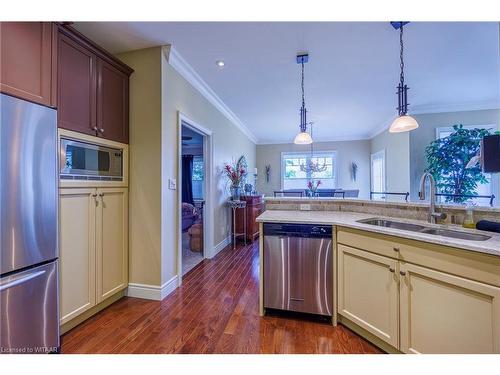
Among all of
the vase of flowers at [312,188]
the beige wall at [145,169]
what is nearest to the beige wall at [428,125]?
the vase of flowers at [312,188]

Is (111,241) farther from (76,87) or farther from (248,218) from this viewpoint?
(248,218)

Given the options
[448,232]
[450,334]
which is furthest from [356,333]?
[448,232]

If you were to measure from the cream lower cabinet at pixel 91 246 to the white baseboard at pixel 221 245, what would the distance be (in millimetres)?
1683

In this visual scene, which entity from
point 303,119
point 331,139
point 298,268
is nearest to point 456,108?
point 331,139

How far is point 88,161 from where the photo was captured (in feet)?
6.72

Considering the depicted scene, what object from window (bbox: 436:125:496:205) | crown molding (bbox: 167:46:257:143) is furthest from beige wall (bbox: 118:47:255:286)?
window (bbox: 436:125:496:205)

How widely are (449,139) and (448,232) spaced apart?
3125 mm

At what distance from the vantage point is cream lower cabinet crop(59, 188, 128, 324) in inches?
71.3

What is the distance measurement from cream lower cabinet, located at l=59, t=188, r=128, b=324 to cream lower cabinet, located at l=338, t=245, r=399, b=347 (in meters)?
2.15

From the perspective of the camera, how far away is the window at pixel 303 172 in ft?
24.5

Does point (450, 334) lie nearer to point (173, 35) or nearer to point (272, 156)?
point (173, 35)

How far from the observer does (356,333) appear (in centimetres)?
185

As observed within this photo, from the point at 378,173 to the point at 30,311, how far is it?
7402mm

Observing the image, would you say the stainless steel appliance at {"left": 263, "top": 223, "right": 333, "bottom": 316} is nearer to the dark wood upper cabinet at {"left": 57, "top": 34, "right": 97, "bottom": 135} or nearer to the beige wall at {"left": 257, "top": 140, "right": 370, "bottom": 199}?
the dark wood upper cabinet at {"left": 57, "top": 34, "right": 97, "bottom": 135}
